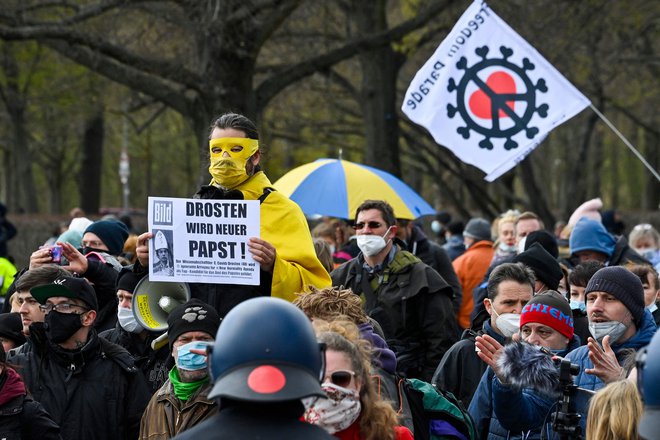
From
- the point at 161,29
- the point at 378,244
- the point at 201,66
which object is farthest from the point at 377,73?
the point at 378,244

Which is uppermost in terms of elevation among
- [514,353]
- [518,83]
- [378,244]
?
[518,83]

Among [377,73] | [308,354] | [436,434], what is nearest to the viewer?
[308,354]

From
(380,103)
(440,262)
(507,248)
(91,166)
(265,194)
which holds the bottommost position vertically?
(440,262)

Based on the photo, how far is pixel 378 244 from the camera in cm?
782

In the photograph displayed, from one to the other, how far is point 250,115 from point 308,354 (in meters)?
11.9

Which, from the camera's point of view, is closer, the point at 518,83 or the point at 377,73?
the point at 518,83

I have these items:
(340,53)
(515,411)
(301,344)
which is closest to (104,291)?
(515,411)

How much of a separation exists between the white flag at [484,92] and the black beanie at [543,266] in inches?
83.6

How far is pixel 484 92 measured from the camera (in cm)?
984

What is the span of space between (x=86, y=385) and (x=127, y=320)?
657 mm

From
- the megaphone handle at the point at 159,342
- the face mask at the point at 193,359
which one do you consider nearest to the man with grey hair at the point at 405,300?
the megaphone handle at the point at 159,342

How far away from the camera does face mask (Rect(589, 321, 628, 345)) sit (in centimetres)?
594

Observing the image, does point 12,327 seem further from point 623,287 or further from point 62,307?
point 623,287

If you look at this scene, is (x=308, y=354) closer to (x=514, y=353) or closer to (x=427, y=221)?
(x=514, y=353)
